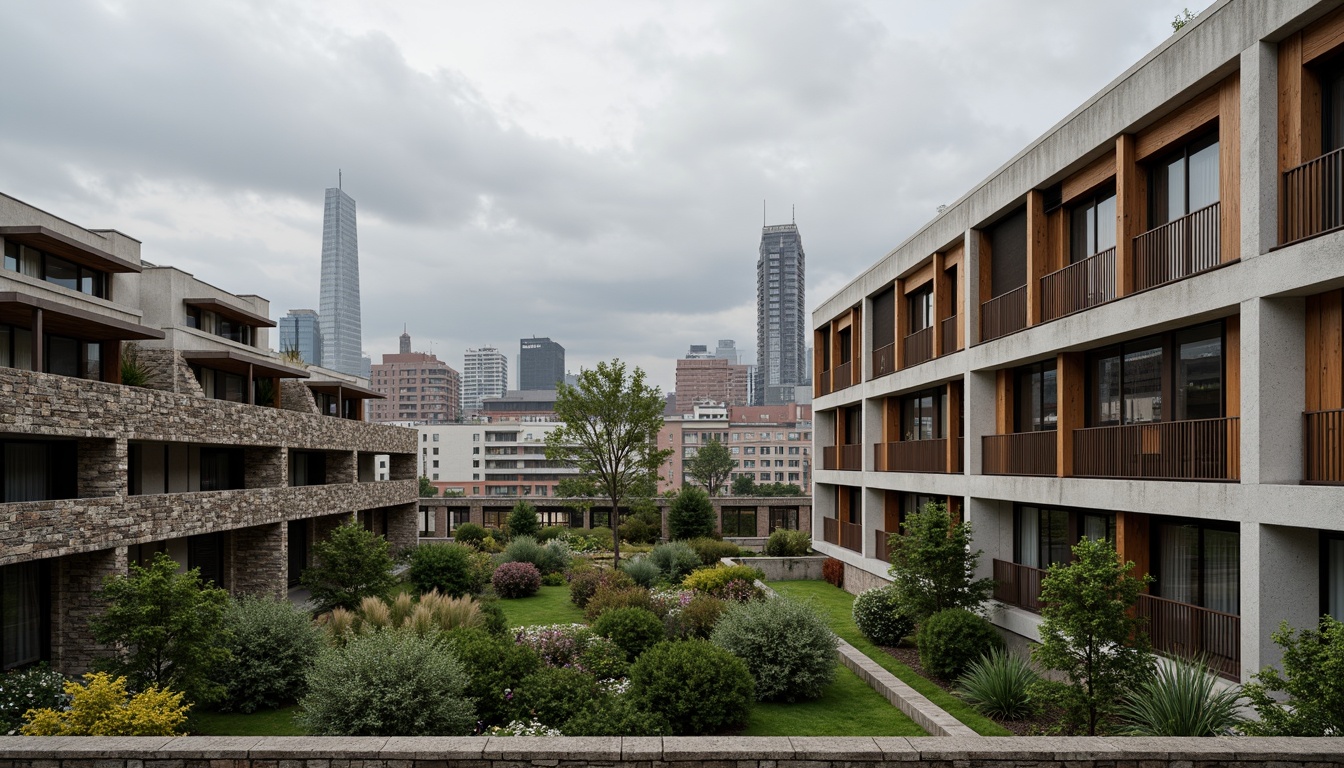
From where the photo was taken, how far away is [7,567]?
16625 mm

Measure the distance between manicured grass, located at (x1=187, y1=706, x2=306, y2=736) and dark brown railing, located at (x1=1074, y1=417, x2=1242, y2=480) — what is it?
13308mm

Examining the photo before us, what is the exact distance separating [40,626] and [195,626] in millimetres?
6822

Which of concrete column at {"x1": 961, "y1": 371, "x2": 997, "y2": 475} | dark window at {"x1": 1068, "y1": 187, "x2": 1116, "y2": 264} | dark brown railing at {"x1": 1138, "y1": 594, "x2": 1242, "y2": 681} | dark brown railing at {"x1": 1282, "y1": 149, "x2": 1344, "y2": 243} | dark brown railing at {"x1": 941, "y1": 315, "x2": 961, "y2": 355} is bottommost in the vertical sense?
dark brown railing at {"x1": 1138, "y1": 594, "x2": 1242, "y2": 681}

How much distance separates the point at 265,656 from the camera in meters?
15.0

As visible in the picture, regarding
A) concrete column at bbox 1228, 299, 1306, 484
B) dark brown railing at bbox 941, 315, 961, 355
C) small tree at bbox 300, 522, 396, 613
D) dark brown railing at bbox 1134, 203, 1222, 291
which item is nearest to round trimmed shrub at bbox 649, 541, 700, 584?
small tree at bbox 300, 522, 396, 613

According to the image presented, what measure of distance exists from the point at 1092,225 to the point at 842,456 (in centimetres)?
1587

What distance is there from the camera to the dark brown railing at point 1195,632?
11305 mm

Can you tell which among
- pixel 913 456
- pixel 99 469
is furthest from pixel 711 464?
pixel 99 469

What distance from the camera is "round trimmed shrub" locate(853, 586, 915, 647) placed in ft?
61.2

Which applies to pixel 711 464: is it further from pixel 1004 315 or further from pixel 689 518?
pixel 1004 315

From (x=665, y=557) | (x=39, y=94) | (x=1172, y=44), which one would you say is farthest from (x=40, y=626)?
(x=1172, y=44)

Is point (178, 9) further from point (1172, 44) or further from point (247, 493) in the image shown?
point (1172, 44)

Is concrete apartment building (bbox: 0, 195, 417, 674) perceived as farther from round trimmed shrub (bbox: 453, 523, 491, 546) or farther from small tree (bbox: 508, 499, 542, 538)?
small tree (bbox: 508, 499, 542, 538)

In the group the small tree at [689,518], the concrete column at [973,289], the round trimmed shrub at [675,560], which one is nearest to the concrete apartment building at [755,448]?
Result: the small tree at [689,518]
